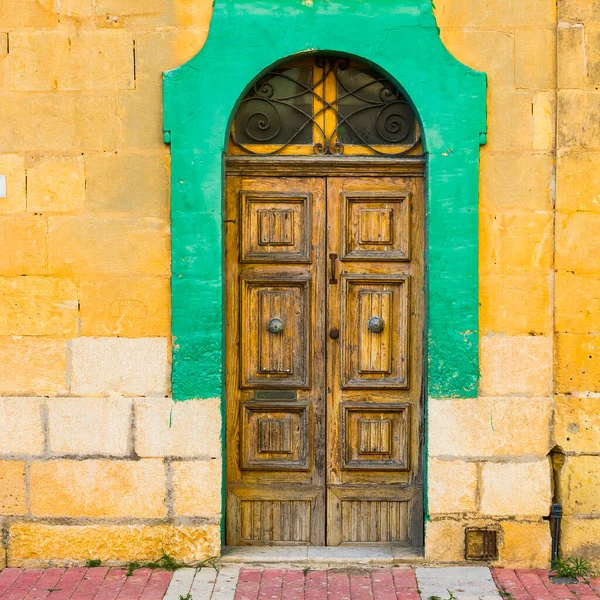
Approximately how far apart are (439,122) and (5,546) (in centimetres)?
381

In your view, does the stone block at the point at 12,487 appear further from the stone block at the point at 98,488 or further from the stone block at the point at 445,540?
the stone block at the point at 445,540

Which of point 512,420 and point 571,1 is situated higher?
point 571,1

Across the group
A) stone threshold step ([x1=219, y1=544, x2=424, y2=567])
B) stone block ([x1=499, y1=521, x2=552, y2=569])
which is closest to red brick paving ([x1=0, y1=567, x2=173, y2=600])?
stone threshold step ([x1=219, y1=544, x2=424, y2=567])

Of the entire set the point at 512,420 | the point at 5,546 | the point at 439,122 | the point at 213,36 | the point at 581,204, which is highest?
the point at 213,36

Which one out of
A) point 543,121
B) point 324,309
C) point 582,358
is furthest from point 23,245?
point 582,358

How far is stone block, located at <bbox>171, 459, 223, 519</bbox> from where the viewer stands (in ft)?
17.5

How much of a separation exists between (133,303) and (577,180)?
112 inches

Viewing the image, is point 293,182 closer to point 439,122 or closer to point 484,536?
point 439,122

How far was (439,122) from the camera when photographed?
523cm

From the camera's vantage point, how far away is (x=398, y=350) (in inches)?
217

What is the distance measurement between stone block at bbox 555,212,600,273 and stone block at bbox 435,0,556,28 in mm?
1211

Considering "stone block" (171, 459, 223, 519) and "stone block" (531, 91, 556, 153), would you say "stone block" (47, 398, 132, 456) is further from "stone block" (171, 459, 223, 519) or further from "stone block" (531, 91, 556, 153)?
"stone block" (531, 91, 556, 153)

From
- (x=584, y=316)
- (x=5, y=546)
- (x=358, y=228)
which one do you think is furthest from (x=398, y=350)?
(x=5, y=546)

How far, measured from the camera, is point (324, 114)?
5.46 metres
